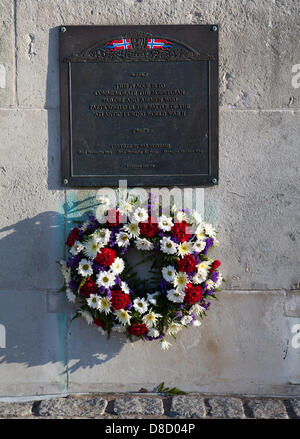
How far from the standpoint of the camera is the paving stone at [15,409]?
3.82 meters

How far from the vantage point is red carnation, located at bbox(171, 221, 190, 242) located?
3.97 m

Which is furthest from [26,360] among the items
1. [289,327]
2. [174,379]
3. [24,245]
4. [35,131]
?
[289,327]

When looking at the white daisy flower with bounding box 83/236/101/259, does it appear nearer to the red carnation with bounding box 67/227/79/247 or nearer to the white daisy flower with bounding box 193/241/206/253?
the red carnation with bounding box 67/227/79/247

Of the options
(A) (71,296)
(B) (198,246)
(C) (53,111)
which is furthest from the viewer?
(C) (53,111)

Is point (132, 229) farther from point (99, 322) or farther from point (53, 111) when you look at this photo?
point (53, 111)

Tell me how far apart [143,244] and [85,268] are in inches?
18.5

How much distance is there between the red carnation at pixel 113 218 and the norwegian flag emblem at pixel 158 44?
4.26ft

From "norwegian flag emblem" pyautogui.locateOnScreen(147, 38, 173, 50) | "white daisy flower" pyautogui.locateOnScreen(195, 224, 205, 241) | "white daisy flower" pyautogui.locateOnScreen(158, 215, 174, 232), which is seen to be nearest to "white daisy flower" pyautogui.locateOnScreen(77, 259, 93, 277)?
"white daisy flower" pyautogui.locateOnScreen(158, 215, 174, 232)

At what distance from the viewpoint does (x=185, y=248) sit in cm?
399

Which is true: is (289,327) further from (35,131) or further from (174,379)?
(35,131)

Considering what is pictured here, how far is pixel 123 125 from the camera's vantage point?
417 cm

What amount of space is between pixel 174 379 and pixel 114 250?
114cm

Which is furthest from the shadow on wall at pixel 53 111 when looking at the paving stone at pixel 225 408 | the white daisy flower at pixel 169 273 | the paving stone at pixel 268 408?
the paving stone at pixel 268 408

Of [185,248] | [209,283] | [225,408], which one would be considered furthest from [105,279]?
[225,408]
